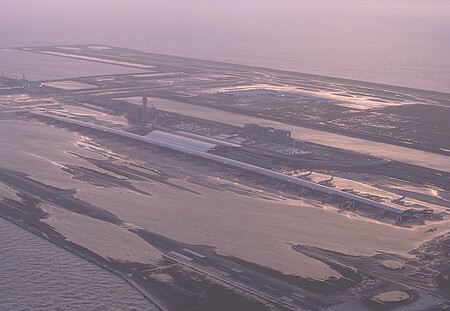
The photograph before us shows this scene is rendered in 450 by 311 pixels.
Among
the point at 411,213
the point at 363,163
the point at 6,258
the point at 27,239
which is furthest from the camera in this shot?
the point at 363,163

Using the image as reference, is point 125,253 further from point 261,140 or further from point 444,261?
point 261,140

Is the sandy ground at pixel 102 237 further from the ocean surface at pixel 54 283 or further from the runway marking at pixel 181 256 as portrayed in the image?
the ocean surface at pixel 54 283

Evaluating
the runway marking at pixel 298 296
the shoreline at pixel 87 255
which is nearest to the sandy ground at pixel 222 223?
the shoreline at pixel 87 255

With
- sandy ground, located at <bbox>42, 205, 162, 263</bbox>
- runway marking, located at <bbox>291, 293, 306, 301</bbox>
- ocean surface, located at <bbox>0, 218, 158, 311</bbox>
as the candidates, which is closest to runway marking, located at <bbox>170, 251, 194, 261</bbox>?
sandy ground, located at <bbox>42, 205, 162, 263</bbox>

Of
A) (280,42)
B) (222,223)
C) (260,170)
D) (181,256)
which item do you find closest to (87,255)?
(181,256)

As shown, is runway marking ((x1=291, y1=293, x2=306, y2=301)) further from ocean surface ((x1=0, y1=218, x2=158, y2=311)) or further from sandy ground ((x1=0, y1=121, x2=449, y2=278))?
ocean surface ((x1=0, y1=218, x2=158, y2=311))

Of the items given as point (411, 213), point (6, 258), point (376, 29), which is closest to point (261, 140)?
point (411, 213)

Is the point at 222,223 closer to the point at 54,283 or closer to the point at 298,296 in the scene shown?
the point at 298,296
